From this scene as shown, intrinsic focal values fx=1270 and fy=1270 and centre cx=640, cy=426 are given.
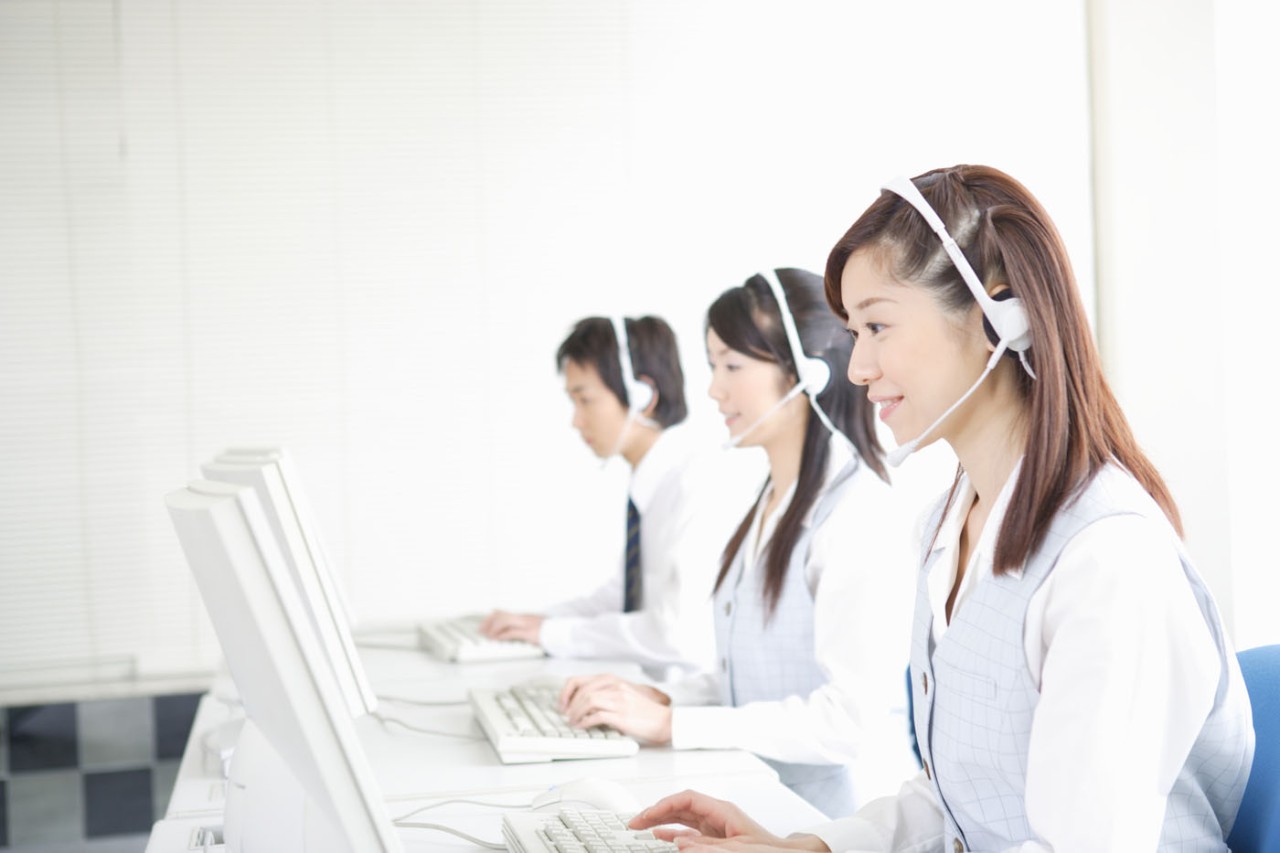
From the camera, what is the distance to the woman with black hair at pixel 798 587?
1864mm

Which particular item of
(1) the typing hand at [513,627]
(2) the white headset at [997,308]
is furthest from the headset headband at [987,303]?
(1) the typing hand at [513,627]

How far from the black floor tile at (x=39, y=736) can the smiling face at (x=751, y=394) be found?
2248 mm

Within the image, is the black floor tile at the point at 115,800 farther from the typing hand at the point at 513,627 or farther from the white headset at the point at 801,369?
the white headset at the point at 801,369

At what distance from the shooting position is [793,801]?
157 cm

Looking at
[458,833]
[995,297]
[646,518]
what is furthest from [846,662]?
[646,518]

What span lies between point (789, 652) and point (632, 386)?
3.95ft

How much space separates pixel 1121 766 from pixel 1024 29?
3.44 metres

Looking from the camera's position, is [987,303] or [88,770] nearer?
[987,303]

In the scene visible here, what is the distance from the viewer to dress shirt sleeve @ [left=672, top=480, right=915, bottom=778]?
1.84 meters

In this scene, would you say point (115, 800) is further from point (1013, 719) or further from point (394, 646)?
point (1013, 719)

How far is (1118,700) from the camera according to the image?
40.7 inches

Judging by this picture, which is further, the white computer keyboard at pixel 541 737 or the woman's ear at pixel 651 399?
the woman's ear at pixel 651 399

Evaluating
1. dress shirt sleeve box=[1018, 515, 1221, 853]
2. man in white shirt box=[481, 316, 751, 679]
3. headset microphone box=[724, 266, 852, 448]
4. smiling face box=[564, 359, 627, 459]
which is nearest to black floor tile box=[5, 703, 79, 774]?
man in white shirt box=[481, 316, 751, 679]

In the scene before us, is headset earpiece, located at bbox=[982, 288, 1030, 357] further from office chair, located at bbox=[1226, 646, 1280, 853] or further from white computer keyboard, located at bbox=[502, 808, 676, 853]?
white computer keyboard, located at bbox=[502, 808, 676, 853]
